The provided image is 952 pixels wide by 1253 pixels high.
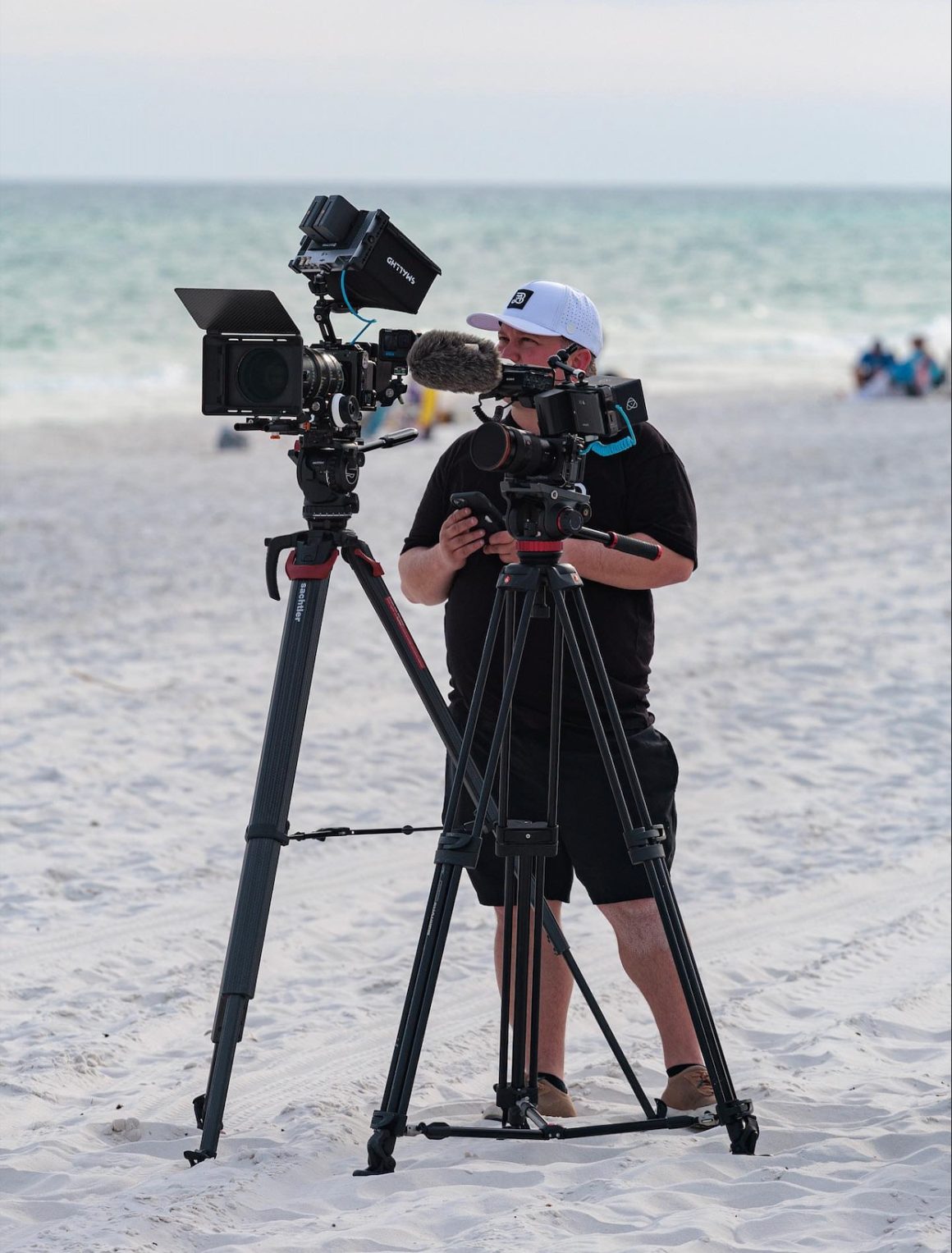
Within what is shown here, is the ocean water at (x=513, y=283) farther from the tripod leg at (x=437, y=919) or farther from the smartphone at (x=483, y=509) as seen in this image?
the tripod leg at (x=437, y=919)

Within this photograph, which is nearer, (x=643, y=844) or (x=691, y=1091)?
(x=643, y=844)

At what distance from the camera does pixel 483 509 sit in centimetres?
299

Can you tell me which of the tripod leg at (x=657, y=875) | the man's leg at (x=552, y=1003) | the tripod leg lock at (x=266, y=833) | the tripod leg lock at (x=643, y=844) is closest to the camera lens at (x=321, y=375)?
the tripod leg at (x=657, y=875)

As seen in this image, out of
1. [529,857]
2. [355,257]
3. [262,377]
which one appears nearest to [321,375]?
[262,377]

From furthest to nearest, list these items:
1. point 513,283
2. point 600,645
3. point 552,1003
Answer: point 513,283
point 552,1003
point 600,645

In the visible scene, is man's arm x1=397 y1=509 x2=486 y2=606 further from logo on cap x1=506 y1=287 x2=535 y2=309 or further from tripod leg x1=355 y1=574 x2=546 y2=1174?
logo on cap x1=506 y1=287 x2=535 y2=309

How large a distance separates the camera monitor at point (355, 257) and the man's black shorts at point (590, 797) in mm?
957

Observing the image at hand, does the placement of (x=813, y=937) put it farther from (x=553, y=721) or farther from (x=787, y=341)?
(x=787, y=341)

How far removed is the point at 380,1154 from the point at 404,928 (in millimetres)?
1776

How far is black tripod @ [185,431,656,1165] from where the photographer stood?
299cm

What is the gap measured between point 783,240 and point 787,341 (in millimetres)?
37512

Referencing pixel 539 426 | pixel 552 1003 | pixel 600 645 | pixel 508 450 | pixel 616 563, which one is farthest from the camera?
pixel 552 1003

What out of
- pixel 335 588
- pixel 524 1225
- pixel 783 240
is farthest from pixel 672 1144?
pixel 783 240

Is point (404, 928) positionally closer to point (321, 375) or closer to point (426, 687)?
point (426, 687)
